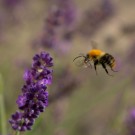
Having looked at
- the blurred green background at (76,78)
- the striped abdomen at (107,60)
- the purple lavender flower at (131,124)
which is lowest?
A: the striped abdomen at (107,60)

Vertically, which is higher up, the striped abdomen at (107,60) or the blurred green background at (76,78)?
the blurred green background at (76,78)

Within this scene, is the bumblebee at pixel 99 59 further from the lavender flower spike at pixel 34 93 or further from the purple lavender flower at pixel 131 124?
the purple lavender flower at pixel 131 124

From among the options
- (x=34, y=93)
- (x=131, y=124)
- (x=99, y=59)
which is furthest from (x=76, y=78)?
(x=34, y=93)

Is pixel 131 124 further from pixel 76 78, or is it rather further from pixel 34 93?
pixel 34 93

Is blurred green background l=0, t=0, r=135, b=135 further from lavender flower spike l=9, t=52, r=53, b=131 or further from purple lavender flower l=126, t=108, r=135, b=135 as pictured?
lavender flower spike l=9, t=52, r=53, b=131

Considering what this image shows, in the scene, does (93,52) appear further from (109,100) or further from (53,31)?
(109,100)

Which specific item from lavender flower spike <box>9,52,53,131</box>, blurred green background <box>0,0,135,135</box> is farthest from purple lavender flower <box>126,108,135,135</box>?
lavender flower spike <box>9,52,53,131</box>

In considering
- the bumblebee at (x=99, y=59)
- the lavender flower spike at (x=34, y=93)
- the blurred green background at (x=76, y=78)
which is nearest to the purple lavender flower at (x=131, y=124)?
the blurred green background at (x=76, y=78)

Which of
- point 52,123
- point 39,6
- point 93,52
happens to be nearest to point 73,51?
point 39,6
